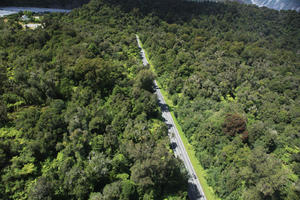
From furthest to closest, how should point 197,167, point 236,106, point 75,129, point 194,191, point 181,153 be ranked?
point 236,106 < point 181,153 < point 197,167 < point 194,191 < point 75,129

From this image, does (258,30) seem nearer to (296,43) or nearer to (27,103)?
(296,43)

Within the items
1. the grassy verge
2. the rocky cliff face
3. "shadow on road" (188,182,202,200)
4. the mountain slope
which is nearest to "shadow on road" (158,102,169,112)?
the grassy verge

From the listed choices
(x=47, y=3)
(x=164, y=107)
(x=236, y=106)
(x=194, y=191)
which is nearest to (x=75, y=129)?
(x=194, y=191)

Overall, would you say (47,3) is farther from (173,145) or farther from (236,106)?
(236,106)

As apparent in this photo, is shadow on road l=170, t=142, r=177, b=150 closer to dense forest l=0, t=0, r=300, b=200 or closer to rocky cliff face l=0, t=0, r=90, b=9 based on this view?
dense forest l=0, t=0, r=300, b=200

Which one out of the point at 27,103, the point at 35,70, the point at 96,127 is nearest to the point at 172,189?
the point at 96,127

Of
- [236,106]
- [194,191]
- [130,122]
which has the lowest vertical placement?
[194,191]

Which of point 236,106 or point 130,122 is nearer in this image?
point 130,122
